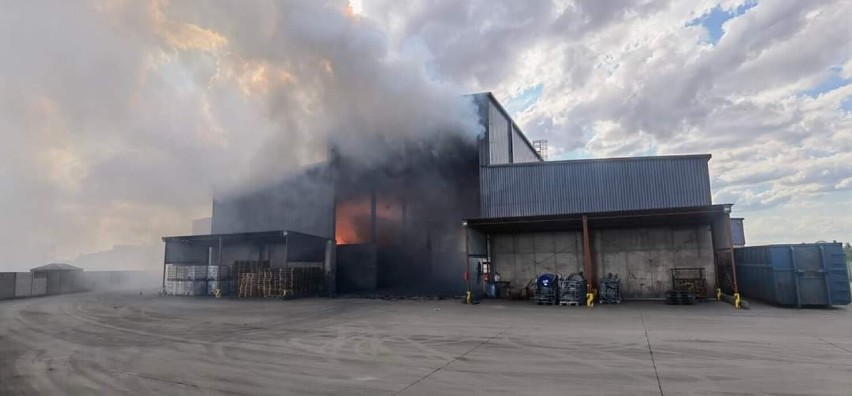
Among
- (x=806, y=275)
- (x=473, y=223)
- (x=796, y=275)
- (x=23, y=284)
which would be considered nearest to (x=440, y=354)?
(x=473, y=223)

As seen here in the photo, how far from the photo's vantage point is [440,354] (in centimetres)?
833

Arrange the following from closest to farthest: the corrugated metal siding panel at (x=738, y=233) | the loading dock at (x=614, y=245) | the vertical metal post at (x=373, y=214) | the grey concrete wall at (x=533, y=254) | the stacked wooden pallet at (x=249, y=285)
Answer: the loading dock at (x=614, y=245)
the grey concrete wall at (x=533, y=254)
the stacked wooden pallet at (x=249, y=285)
the vertical metal post at (x=373, y=214)
the corrugated metal siding panel at (x=738, y=233)

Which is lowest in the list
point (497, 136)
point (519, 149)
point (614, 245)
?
point (614, 245)

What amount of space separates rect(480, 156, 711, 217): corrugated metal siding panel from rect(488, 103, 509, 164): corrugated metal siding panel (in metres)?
2.03

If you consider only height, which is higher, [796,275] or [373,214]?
[373,214]

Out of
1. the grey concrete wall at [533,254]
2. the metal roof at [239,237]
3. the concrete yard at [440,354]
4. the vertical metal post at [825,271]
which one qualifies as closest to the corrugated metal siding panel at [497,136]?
the grey concrete wall at [533,254]

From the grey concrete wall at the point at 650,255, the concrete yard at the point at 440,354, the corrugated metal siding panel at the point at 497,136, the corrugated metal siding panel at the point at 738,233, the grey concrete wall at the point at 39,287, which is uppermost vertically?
the corrugated metal siding panel at the point at 497,136

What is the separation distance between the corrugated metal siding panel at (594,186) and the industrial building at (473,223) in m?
0.05

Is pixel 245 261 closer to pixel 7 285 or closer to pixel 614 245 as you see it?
pixel 7 285

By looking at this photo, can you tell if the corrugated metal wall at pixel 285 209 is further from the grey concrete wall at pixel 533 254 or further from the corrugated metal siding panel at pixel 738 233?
the corrugated metal siding panel at pixel 738 233

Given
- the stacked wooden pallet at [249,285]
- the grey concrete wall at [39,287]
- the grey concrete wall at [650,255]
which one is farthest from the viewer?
the grey concrete wall at [39,287]

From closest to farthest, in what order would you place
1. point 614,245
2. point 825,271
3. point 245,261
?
1. point 825,271
2. point 614,245
3. point 245,261

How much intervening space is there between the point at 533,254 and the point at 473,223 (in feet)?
13.7

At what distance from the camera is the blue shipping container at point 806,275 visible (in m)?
15.2
